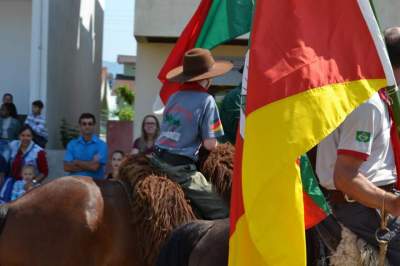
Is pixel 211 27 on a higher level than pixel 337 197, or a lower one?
higher

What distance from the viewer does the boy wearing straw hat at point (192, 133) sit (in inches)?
195

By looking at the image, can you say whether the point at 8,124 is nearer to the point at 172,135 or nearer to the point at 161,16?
the point at 161,16

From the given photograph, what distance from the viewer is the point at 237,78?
1192cm

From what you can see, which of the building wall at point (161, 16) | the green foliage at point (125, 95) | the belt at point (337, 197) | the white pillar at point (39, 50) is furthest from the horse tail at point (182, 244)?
the green foliage at point (125, 95)

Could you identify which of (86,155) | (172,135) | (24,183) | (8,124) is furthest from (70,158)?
(172,135)

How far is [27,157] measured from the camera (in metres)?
9.09

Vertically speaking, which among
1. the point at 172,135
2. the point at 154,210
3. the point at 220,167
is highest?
the point at 172,135

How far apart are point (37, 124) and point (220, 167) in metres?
6.54

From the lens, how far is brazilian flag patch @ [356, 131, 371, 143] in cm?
304

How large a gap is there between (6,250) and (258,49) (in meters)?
2.84

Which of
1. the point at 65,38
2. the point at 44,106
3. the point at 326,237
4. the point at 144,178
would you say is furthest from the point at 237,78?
the point at 326,237

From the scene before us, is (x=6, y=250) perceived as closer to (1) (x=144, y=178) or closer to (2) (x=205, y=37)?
(1) (x=144, y=178)

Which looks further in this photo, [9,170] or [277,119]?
[9,170]

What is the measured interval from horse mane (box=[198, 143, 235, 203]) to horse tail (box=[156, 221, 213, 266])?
3.74ft
